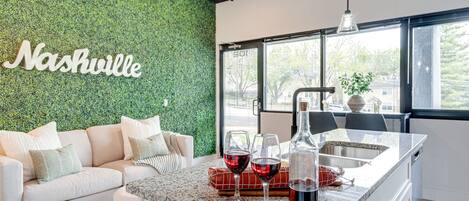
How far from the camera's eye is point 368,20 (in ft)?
12.9

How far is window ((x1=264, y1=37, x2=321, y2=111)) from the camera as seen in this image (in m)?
4.61

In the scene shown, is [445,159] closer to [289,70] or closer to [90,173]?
[289,70]

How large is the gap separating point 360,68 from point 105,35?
348cm

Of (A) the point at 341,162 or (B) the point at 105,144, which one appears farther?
(B) the point at 105,144

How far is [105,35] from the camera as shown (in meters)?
4.02

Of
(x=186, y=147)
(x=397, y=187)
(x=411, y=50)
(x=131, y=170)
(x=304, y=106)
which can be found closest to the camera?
(x=304, y=106)

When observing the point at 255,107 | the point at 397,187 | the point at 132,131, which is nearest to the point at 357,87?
the point at 255,107

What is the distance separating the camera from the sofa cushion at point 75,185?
2590mm

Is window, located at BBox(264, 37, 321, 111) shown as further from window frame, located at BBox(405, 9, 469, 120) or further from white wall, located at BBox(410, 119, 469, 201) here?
white wall, located at BBox(410, 119, 469, 201)

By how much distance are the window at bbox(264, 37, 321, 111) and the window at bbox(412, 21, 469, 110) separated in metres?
1.29

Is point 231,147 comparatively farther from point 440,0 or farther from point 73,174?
point 440,0

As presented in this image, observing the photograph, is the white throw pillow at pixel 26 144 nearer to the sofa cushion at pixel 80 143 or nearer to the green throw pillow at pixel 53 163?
the green throw pillow at pixel 53 163

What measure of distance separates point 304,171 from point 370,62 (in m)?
3.64

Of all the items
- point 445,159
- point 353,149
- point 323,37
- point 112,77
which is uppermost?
point 323,37
